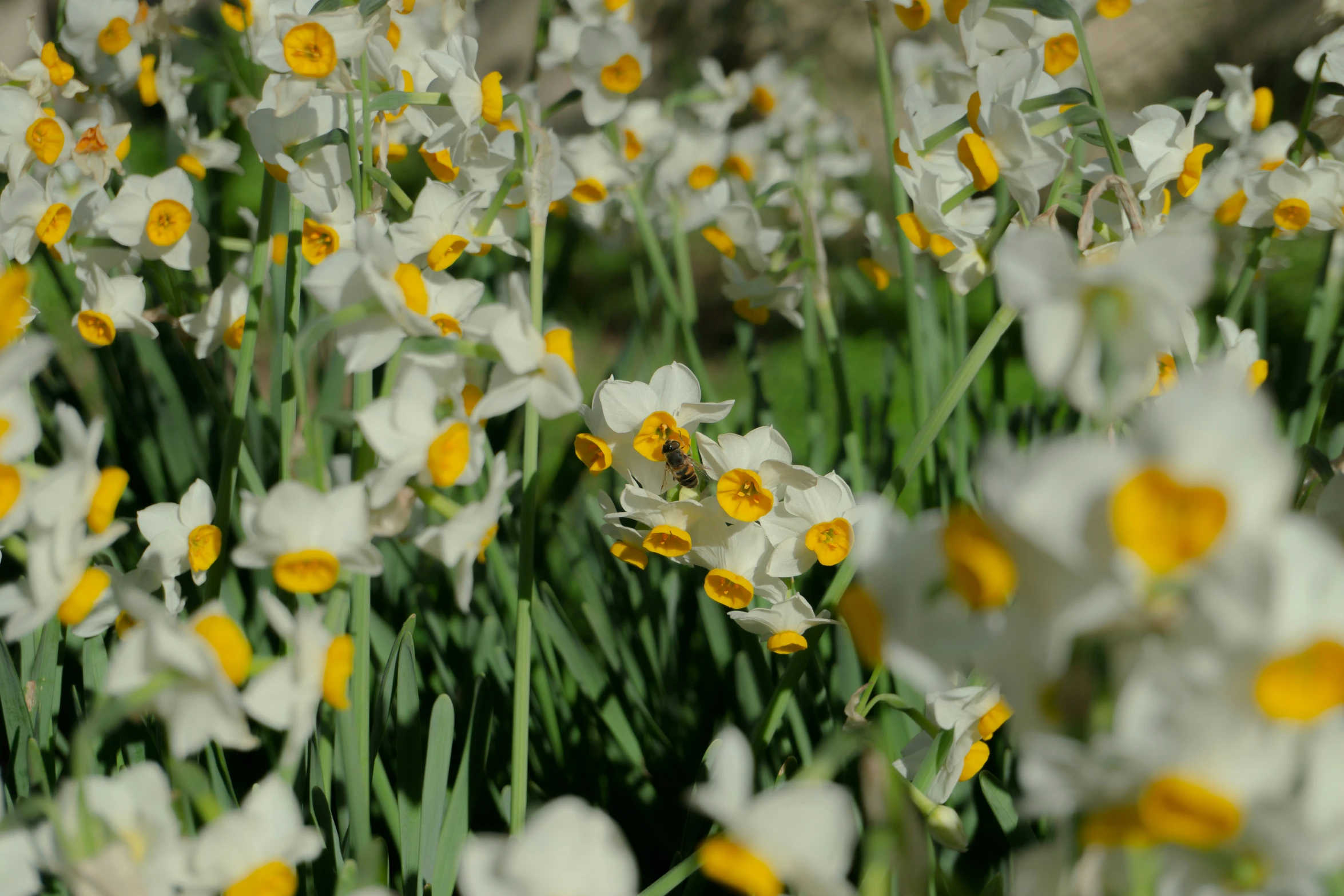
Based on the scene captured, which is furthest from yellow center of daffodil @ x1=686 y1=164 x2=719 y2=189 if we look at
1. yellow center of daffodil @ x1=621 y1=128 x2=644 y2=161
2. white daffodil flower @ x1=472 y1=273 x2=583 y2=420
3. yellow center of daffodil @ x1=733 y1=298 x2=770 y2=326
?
white daffodil flower @ x1=472 y1=273 x2=583 y2=420

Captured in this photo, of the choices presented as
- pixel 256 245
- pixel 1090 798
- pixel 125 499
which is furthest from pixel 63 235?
pixel 1090 798

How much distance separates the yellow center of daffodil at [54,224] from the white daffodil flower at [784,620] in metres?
0.85

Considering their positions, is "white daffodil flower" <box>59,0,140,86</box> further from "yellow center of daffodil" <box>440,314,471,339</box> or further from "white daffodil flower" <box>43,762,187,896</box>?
"white daffodil flower" <box>43,762,187,896</box>

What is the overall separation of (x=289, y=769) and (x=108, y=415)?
1.05m

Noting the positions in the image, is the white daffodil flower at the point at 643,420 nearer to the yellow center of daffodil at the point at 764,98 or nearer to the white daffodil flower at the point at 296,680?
the white daffodil flower at the point at 296,680

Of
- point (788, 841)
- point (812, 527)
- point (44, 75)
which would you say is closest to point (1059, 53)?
point (812, 527)

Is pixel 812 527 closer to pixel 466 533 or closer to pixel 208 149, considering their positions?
pixel 466 533

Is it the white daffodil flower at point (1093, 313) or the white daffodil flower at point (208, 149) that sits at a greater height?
the white daffodil flower at point (1093, 313)

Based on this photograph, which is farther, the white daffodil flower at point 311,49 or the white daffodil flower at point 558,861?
the white daffodil flower at point 311,49

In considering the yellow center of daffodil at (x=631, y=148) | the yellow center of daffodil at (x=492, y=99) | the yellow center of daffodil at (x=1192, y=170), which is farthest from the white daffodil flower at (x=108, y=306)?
the yellow center of daffodil at (x=1192, y=170)

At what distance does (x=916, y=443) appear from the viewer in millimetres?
815

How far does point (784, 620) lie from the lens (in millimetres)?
878

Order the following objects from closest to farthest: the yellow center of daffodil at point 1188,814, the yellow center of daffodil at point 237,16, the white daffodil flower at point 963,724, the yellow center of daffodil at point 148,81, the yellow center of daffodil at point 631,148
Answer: the yellow center of daffodil at point 1188,814
the white daffodil flower at point 963,724
the yellow center of daffodil at point 237,16
the yellow center of daffodil at point 148,81
the yellow center of daffodil at point 631,148

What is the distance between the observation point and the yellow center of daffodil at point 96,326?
106 centimetres
